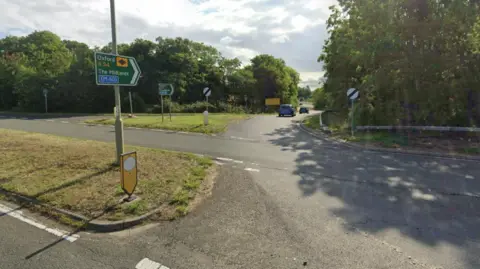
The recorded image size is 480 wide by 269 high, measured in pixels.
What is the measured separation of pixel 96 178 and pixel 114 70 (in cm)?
239

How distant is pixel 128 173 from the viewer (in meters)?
4.51

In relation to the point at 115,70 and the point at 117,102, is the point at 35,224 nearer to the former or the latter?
the point at 117,102

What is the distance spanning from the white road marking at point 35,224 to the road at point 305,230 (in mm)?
99

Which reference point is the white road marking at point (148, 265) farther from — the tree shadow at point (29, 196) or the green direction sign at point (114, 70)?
the green direction sign at point (114, 70)

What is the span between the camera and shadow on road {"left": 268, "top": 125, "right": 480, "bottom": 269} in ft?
12.1

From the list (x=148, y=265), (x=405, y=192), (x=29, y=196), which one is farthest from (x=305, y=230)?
(x=29, y=196)

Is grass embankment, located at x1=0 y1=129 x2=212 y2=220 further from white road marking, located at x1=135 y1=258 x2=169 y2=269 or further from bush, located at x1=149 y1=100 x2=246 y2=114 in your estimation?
bush, located at x1=149 y1=100 x2=246 y2=114

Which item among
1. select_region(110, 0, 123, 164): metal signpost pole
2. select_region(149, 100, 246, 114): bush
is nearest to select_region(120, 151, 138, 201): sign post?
select_region(110, 0, 123, 164): metal signpost pole

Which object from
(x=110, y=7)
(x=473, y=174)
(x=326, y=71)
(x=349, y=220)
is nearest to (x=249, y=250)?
(x=349, y=220)

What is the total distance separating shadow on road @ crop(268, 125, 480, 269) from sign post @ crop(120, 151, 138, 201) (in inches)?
130

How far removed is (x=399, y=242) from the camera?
3.40m

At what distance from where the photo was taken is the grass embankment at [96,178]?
4426mm

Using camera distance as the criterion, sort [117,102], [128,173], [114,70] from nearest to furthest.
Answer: [128,173] → [114,70] → [117,102]

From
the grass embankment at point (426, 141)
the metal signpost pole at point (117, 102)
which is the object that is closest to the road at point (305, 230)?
the metal signpost pole at point (117, 102)
